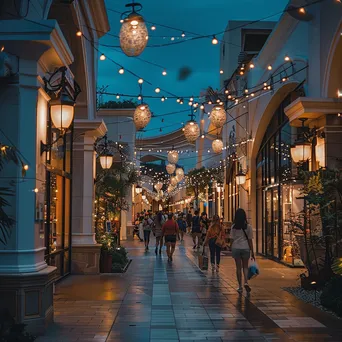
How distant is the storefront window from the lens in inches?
760

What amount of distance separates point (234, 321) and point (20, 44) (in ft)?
16.6

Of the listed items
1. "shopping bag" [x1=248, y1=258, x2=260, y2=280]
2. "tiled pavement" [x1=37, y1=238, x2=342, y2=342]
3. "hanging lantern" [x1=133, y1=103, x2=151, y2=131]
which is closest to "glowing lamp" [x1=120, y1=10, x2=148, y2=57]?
"tiled pavement" [x1=37, y1=238, x2=342, y2=342]

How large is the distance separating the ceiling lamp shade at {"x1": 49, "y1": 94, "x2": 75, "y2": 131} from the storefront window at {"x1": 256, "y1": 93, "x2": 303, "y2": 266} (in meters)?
9.45

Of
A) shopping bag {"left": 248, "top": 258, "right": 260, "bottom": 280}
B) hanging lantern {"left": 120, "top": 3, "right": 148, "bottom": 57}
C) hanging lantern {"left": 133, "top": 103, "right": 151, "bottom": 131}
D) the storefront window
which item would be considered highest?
hanging lantern {"left": 120, "top": 3, "right": 148, "bottom": 57}

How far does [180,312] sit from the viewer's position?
10.4m

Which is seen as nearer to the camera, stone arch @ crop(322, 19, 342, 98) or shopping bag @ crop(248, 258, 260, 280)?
shopping bag @ crop(248, 258, 260, 280)

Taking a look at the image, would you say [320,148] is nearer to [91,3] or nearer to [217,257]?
[217,257]

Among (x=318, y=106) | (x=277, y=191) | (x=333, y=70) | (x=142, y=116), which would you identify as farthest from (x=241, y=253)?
(x=277, y=191)

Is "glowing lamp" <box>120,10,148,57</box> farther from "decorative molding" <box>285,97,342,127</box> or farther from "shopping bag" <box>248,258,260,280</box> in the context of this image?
"decorative molding" <box>285,97,342,127</box>

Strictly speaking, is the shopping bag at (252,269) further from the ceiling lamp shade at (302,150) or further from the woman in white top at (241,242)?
the ceiling lamp shade at (302,150)

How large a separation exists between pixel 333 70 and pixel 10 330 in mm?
10345

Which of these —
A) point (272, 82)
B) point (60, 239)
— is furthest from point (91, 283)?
point (272, 82)

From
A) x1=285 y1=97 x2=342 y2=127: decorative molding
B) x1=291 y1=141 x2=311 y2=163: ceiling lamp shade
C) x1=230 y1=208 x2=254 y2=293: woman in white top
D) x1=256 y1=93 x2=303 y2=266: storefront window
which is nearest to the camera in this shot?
x1=230 y1=208 x2=254 y2=293: woman in white top

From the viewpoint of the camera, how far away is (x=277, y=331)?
8.78 meters
